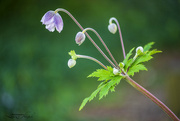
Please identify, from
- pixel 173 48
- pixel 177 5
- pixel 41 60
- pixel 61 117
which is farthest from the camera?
pixel 173 48

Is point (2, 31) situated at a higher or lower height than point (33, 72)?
higher

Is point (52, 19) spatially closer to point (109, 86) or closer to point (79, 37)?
point (79, 37)

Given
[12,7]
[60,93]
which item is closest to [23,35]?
[12,7]

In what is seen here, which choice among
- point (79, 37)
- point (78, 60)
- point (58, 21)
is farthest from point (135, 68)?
point (78, 60)

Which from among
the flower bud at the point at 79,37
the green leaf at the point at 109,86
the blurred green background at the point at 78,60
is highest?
the blurred green background at the point at 78,60

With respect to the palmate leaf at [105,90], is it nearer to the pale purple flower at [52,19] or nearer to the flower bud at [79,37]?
the flower bud at [79,37]

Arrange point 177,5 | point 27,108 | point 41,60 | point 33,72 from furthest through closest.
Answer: point 177,5, point 41,60, point 33,72, point 27,108

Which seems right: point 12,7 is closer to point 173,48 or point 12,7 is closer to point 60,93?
point 60,93

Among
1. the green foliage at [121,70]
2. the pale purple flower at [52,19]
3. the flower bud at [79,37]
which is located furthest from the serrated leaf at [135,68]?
the pale purple flower at [52,19]
